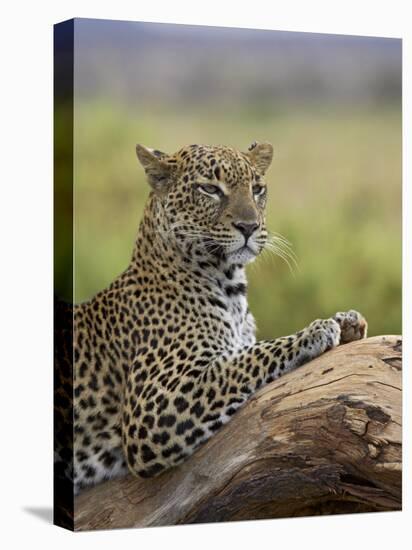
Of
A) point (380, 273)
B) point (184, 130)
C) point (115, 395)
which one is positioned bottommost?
point (115, 395)

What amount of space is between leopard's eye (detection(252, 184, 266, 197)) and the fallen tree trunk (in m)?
1.29

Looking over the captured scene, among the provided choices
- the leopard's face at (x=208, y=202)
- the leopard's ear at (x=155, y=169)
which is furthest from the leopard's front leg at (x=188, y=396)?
the leopard's ear at (x=155, y=169)

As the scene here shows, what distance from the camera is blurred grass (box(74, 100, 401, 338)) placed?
33.1 ft

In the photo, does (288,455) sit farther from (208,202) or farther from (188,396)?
(208,202)

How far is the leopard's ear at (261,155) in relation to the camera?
35.3ft

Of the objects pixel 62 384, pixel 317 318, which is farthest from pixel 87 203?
pixel 317 318

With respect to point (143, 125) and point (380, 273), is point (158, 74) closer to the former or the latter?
point (143, 125)

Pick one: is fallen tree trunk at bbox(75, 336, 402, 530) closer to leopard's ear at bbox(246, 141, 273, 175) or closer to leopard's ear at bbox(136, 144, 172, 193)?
leopard's ear at bbox(246, 141, 273, 175)

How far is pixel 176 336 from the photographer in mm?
10227

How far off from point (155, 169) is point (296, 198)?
1.18m

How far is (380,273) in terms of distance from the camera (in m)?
11.3

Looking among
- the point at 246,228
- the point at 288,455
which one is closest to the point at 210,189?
the point at 246,228

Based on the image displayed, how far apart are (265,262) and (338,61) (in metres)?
1.74

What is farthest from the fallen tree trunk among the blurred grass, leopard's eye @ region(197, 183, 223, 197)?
leopard's eye @ region(197, 183, 223, 197)
